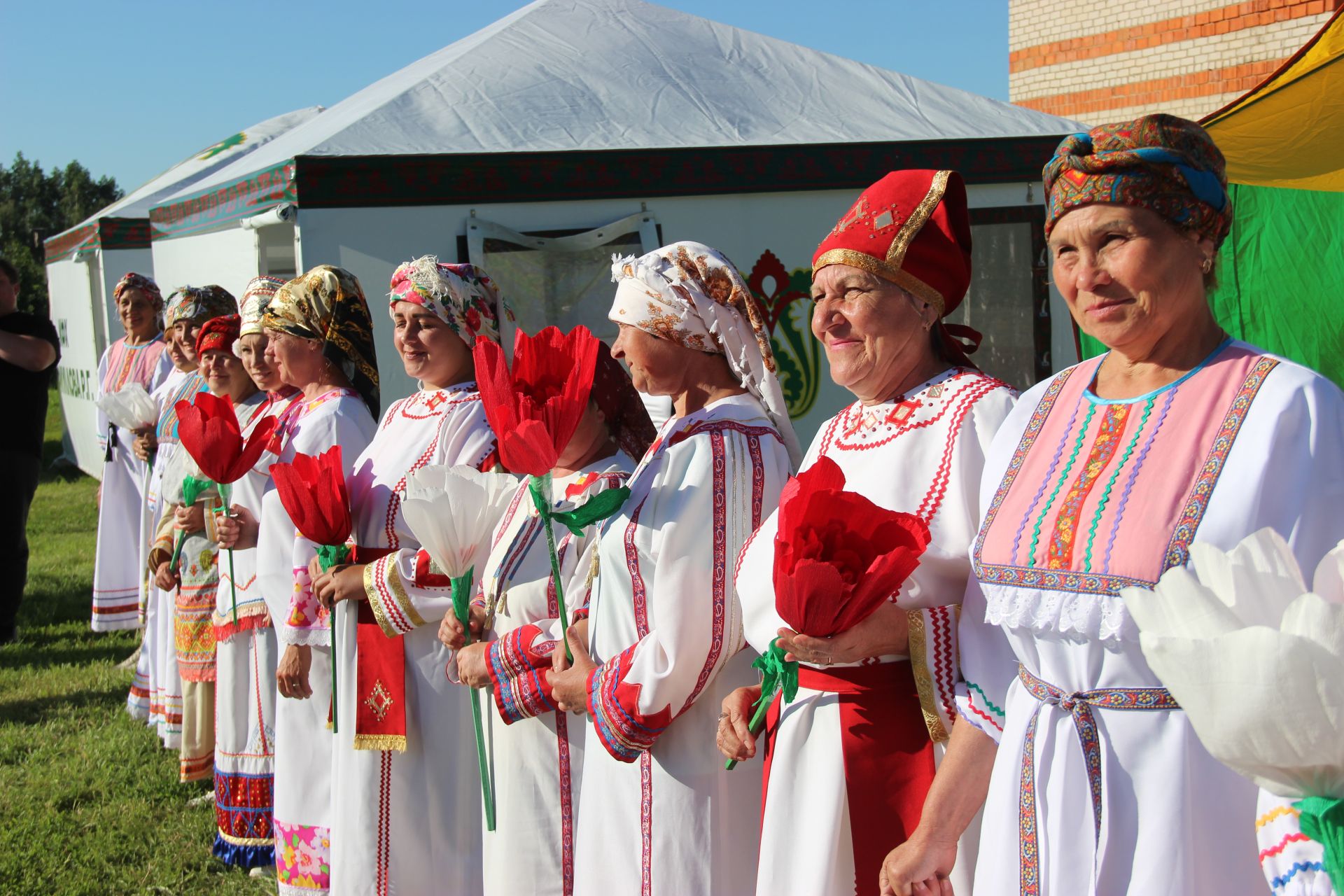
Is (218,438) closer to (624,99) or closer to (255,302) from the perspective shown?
(255,302)

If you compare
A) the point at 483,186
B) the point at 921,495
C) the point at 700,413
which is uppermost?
the point at 483,186

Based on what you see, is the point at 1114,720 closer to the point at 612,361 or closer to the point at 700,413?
the point at 700,413

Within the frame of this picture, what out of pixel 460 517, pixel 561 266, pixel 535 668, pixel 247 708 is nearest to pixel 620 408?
pixel 460 517

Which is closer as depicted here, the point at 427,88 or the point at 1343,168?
the point at 1343,168

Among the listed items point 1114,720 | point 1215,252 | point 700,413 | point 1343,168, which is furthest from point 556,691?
point 1343,168

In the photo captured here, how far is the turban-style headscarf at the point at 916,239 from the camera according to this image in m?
2.21

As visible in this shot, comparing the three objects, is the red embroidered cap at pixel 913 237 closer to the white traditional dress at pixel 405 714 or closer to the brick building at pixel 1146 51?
the white traditional dress at pixel 405 714

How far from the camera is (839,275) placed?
2.25 metres

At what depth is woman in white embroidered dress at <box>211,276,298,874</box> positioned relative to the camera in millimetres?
4598

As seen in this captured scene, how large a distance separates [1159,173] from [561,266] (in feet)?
16.6

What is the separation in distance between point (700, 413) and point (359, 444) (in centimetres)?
180


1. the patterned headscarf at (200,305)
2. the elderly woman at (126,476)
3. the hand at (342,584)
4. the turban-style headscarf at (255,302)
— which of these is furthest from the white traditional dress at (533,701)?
the elderly woman at (126,476)

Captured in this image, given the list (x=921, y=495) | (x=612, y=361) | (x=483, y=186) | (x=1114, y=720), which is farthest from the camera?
(x=483, y=186)

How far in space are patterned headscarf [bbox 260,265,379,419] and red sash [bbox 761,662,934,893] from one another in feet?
8.52
